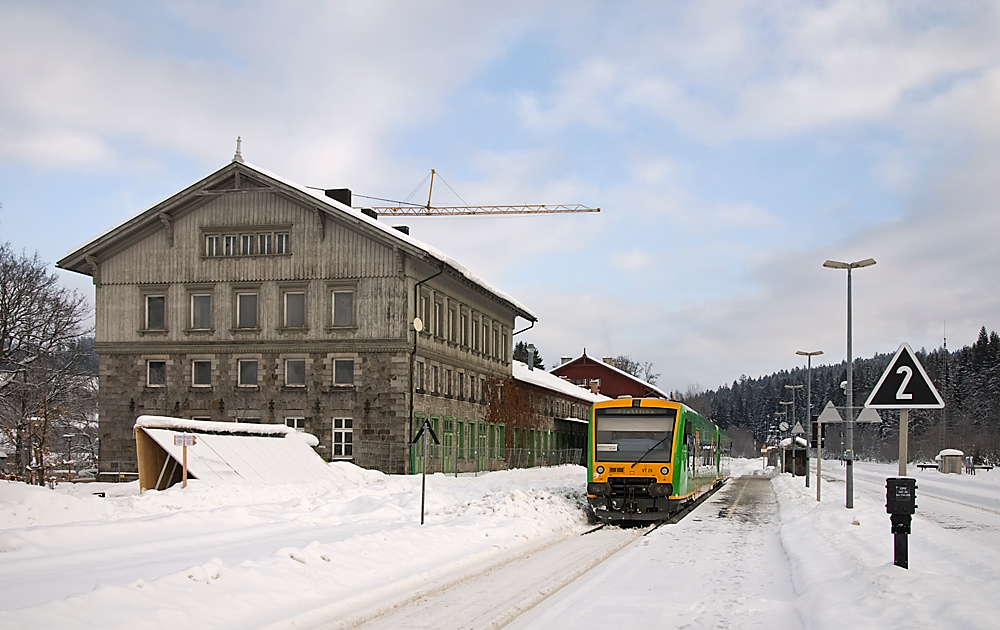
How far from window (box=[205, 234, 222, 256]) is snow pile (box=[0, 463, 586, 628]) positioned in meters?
18.1

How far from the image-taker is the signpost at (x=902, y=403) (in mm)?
12750

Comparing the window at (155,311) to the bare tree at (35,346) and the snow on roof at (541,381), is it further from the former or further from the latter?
the snow on roof at (541,381)

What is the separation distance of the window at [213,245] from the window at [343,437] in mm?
9110

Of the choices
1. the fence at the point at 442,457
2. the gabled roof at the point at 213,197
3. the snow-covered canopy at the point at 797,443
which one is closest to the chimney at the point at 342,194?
the gabled roof at the point at 213,197

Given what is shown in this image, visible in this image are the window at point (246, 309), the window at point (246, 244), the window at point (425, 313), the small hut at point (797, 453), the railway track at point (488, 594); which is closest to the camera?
the railway track at point (488, 594)

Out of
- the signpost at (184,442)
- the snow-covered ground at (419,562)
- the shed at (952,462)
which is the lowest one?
the shed at (952,462)

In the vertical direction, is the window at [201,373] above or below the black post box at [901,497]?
above

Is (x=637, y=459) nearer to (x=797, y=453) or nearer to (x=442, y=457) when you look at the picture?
(x=442, y=457)

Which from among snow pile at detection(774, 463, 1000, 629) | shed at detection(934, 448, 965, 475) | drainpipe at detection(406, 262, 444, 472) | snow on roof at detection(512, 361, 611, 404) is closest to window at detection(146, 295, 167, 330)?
drainpipe at detection(406, 262, 444, 472)

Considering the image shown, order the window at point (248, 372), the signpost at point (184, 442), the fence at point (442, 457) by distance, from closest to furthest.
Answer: the signpost at point (184, 442)
the fence at point (442, 457)
the window at point (248, 372)

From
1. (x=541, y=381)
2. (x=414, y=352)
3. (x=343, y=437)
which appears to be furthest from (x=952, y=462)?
(x=343, y=437)

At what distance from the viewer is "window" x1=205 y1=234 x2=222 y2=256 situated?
140 ft

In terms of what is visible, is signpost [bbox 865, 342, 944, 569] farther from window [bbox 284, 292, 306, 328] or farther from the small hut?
the small hut

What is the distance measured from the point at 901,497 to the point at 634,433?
512 inches
